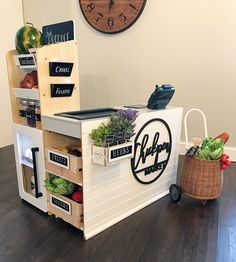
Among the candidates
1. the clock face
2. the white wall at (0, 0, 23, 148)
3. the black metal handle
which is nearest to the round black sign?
the black metal handle

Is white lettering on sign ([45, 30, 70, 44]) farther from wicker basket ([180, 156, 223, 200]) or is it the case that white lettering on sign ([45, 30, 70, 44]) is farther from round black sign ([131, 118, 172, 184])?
wicker basket ([180, 156, 223, 200])

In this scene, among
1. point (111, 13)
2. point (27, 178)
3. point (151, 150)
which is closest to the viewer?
point (151, 150)

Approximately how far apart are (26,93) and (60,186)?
687 mm

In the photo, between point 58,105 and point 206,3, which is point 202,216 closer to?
point 58,105

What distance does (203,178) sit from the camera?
6.10 feet

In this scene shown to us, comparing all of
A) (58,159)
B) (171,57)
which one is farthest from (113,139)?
(171,57)

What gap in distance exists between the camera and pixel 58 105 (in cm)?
171

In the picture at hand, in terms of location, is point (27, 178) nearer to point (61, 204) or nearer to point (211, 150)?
point (61, 204)

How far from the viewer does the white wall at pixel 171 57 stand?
2709 mm

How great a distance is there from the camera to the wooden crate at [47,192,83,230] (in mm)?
1518

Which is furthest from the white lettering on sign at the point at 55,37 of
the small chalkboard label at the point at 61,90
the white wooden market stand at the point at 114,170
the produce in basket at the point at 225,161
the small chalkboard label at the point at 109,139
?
the produce in basket at the point at 225,161

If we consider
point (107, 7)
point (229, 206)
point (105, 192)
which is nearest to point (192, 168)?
point (229, 206)

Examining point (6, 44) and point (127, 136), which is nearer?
point (127, 136)

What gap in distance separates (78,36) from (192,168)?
2.48 meters
